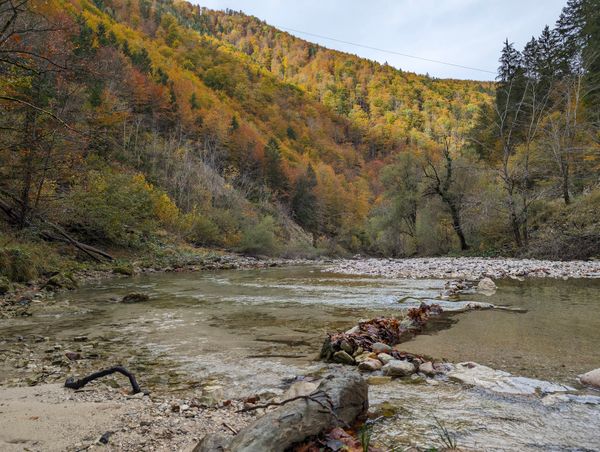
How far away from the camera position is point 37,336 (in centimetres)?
516

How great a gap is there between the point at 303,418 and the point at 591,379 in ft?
8.08

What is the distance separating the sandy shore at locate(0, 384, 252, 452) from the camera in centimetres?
217

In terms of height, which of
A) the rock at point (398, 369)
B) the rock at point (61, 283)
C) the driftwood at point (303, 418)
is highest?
the driftwood at point (303, 418)

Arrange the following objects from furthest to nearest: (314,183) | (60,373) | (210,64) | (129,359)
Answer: (210,64) < (314,183) < (129,359) < (60,373)

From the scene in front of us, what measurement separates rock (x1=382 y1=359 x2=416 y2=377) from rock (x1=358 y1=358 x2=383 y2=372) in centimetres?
9

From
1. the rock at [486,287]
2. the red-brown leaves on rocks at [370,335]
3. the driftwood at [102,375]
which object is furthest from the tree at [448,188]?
the driftwood at [102,375]

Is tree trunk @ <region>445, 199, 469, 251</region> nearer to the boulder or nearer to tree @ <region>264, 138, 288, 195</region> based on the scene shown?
the boulder

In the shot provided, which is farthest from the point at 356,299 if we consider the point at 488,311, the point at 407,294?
the point at 488,311

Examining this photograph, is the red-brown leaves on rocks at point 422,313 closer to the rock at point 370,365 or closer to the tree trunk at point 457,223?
the rock at point 370,365

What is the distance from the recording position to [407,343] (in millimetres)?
4582

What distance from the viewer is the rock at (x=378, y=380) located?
3.27 m

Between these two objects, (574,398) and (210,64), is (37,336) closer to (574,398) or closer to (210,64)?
(574,398)

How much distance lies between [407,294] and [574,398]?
20.0 ft

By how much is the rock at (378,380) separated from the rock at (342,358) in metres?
0.43
